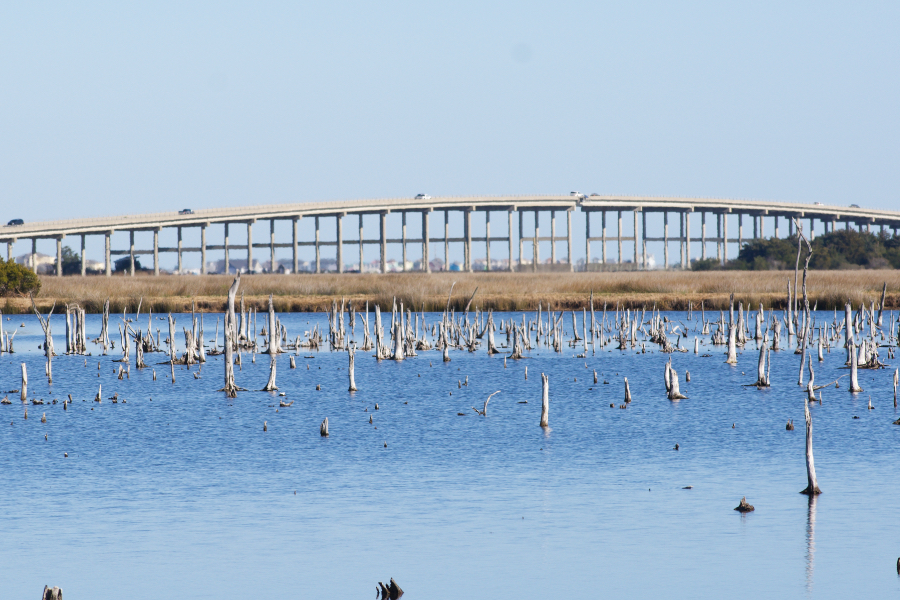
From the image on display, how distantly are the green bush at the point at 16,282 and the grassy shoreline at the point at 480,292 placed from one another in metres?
0.96

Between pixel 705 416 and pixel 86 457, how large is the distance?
1542 cm

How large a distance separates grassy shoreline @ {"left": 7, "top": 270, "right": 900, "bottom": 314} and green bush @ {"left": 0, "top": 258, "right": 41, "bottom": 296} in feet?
3.13

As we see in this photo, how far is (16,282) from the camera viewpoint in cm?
7800

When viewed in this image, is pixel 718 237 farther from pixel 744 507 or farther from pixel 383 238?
pixel 744 507

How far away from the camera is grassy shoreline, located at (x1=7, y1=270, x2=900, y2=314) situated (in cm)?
7269

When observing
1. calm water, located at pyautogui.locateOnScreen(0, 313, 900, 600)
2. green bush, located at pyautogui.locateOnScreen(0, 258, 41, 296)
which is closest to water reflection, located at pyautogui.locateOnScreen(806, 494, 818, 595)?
calm water, located at pyautogui.locateOnScreen(0, 313, 900, 600)

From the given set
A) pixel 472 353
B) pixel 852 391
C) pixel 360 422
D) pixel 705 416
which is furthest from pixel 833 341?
pixel 360 422

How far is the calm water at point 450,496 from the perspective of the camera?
608 inches

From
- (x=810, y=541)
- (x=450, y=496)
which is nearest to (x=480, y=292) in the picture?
(x=450, y=496)

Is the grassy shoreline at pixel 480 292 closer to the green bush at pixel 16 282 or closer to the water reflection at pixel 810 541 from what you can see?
the green bush at pixel 16 282

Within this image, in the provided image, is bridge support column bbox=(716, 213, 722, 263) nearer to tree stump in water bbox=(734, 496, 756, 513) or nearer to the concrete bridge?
the concrete bridge

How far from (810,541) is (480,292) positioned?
58887 mm

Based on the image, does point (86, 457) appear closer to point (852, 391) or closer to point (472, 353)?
point (852, 391)

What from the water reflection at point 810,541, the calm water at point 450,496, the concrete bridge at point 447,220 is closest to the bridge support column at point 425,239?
the concrete bridge at point 447,220
